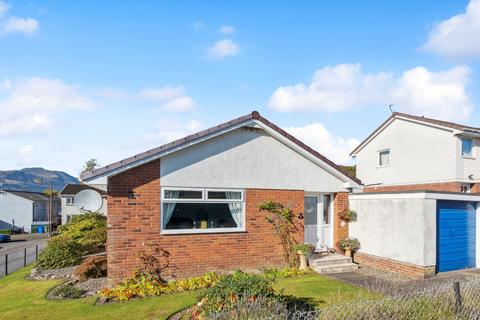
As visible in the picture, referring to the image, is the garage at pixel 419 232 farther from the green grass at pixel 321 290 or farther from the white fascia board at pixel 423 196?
the green grass at pixel 321 290

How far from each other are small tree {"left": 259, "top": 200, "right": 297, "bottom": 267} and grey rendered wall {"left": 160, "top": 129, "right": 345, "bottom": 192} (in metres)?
0.77

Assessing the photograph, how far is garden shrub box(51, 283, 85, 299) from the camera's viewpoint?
8734mm

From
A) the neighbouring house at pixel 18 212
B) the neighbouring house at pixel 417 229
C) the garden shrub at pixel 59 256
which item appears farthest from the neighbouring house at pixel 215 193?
the neighbouring house at pixel 18 212

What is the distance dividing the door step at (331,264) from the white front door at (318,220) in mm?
934

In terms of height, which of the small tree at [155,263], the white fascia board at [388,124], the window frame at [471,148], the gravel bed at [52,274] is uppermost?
the white fascia board at [388,124]

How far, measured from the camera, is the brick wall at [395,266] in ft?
33.7

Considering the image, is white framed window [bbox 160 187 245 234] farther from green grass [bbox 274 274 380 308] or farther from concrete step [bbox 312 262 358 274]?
concrete step [bbox 312 262 358 274]

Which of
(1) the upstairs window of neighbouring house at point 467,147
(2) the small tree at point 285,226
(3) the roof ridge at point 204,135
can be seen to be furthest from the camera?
(1) the upstairs window of neighbouring house at point 467,147

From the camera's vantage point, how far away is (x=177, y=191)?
1023 cm

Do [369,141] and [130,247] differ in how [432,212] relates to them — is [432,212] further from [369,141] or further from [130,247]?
[369,141]

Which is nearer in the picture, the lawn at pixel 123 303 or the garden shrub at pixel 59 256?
the lawn at pixel 123 303

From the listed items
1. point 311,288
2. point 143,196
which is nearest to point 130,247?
point 143,196

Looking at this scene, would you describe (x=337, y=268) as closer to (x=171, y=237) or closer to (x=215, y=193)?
(x=215, y=193)

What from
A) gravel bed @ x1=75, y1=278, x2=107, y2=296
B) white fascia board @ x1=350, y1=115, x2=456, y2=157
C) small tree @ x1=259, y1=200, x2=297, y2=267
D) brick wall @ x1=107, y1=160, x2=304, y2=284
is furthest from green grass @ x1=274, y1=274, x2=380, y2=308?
white fascia board @ x1=350, y1=115, x2=456, y2=157
